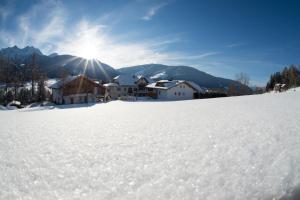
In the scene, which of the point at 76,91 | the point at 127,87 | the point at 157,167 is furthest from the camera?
the point at 127,87

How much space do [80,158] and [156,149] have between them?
5.87 ft

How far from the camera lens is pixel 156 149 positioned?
15.4 ft

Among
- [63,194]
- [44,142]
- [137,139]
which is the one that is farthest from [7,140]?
[63,194]

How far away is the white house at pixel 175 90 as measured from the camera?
168ft

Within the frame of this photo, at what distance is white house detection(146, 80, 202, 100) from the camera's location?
51.2m

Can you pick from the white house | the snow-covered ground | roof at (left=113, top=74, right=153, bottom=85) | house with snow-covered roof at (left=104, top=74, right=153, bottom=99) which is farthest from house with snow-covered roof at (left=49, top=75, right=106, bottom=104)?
the snow-covered ground

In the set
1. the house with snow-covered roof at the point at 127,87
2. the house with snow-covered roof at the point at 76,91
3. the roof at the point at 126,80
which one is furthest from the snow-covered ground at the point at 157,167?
the roof at the point at 126,80

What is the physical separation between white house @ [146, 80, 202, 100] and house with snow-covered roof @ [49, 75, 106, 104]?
18609 millimetres

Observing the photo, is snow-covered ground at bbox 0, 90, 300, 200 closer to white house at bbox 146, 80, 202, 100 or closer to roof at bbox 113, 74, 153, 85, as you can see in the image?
white house at bbox 146, 80, 202, 100

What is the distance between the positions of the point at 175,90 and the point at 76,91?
25960 millimetres

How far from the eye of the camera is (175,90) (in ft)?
171

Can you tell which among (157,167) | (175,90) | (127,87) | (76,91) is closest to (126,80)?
(127,87)

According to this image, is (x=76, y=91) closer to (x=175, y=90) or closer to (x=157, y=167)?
(x=175, y=90)

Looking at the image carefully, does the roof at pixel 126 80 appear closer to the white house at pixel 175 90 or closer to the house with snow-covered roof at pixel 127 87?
the house with snow-covered roof at pixel 127 87
